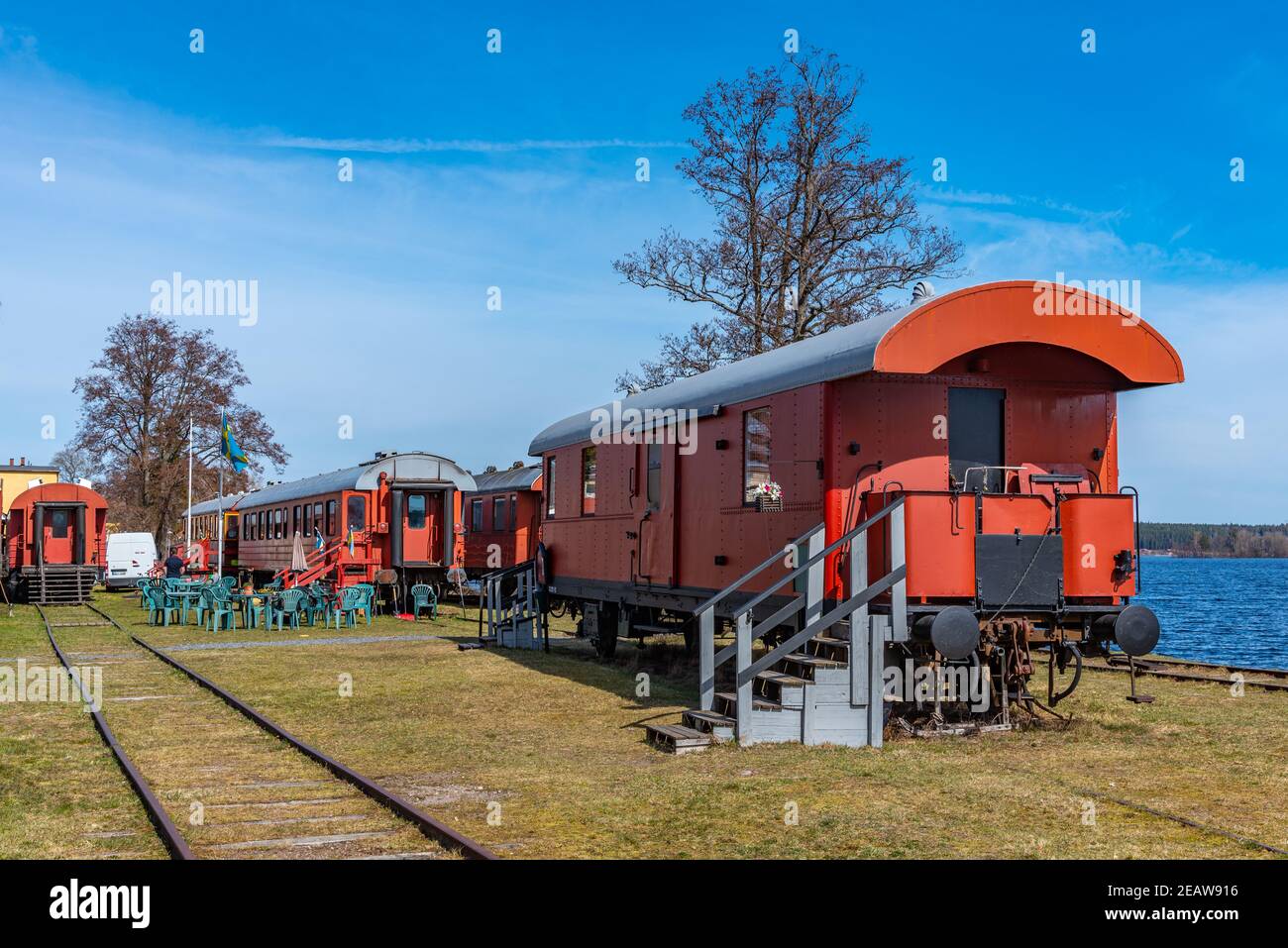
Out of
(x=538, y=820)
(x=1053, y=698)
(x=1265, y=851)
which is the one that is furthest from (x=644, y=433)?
(x=1265, y=851)

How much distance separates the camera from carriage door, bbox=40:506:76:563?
3666 centimetres

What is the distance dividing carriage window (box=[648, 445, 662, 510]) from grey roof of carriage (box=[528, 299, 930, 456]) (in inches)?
21.7

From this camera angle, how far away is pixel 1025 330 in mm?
10789

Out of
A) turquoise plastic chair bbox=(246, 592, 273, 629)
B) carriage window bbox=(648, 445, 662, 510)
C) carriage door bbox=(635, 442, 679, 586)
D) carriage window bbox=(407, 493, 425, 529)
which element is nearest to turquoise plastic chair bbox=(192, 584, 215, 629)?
turquoise plastic chair bbox=(246, 592, 273, 629)

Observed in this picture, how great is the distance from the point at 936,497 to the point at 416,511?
20.8m

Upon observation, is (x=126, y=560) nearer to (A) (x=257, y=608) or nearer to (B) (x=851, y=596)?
(A) (x=257, y=608)

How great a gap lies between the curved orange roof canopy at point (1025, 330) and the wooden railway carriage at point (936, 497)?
0.6 inches

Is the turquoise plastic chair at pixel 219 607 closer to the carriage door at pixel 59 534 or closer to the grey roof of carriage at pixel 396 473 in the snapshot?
the grey roof of carriage at pixel 396 473

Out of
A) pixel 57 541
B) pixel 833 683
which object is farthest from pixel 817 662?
pixel 57 541

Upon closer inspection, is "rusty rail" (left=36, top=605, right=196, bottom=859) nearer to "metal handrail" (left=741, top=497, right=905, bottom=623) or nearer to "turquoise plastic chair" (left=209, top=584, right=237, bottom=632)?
"metal handrail" (left=741, top=497, right=905, bottom=623)

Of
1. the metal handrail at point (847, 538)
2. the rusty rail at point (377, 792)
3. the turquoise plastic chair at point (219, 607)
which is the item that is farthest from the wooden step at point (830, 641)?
the turquoise plastic chair at point (219, 607)

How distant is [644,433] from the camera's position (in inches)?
625

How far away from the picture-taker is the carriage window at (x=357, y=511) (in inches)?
1152
